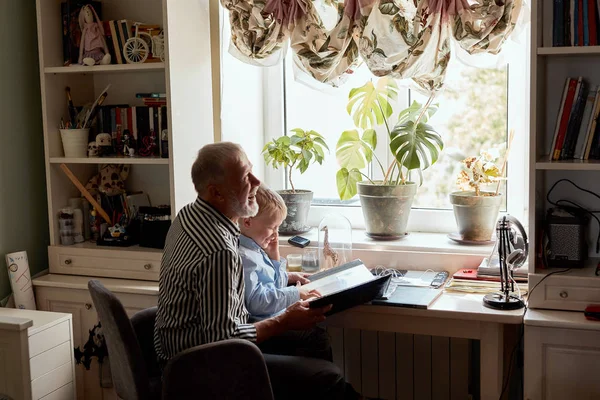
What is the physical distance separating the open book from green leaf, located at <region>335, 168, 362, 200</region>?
0.51m

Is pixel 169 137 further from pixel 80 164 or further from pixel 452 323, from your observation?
pixel 452 323

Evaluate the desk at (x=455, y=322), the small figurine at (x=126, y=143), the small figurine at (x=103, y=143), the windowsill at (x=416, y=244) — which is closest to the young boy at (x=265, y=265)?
the desk at (x=455, y=322)

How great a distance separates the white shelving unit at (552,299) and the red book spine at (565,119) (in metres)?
0.05

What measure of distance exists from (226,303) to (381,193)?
1145 millimetres

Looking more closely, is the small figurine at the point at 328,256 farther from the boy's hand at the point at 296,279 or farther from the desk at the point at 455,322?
the desk at the point at 455,322

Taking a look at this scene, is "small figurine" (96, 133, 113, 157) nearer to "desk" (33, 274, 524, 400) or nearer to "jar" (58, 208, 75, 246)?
"jar" (58, 208, 75, 246)

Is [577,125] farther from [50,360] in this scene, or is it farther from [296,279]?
[50,360]

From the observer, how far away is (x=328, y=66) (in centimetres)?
289

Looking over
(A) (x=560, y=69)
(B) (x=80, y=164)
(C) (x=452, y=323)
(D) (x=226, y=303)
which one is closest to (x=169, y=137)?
(B) (x=80, y=164)

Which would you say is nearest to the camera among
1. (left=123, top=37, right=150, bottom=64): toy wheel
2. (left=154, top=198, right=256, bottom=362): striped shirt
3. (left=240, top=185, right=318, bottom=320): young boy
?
(left=154, top=198, right=256, bottom=362): striped shirt

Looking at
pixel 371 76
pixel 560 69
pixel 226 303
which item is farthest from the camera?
pixel 371 76

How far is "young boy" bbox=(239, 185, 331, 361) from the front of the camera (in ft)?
7.77

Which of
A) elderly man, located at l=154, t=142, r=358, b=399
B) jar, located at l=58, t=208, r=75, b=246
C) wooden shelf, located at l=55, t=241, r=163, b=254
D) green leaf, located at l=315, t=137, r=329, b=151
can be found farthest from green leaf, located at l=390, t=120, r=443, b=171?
jar, located at l=58, t=208, r=75, b=246

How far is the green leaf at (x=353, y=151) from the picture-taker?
10.4ft
